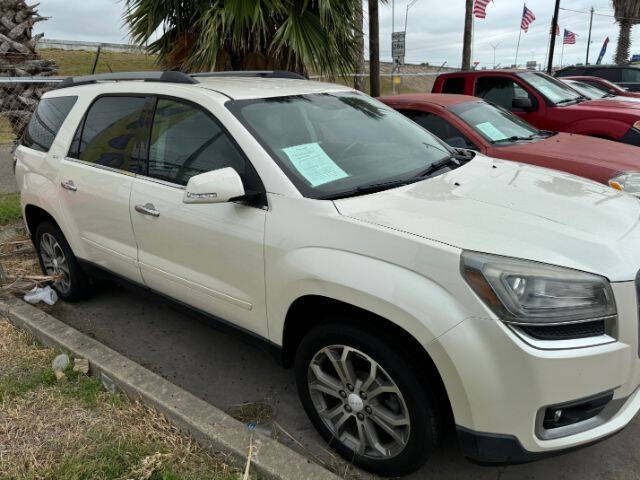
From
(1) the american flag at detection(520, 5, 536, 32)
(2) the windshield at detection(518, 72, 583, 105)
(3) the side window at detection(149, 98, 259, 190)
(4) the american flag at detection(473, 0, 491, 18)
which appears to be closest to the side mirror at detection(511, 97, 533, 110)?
(2) the windshield at detection(518, 72, 583, 105)

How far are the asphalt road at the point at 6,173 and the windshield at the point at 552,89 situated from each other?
712 cm

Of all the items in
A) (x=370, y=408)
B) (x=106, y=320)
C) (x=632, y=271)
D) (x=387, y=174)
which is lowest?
(x=106, y=320)

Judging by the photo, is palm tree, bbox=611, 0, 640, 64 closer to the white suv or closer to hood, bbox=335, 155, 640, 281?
the white suv

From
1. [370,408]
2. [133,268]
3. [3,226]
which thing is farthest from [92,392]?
[3,226]

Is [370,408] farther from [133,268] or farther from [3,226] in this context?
[3,226]

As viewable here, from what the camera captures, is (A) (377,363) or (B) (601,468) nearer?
(A) (377,363)

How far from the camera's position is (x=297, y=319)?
8.39ft

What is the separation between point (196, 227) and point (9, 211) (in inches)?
175

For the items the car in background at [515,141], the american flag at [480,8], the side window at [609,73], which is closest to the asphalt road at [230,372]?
the car in background at [515,141]

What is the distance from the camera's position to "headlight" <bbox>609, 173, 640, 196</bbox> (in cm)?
425

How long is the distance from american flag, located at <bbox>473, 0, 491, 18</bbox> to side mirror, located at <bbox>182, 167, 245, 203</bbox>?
1629 centimetres

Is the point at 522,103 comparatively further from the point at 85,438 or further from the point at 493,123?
the point at 85,438

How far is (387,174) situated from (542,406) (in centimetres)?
136

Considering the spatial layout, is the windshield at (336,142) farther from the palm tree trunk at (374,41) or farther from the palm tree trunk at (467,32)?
the palm tree trunk at (467,32)
